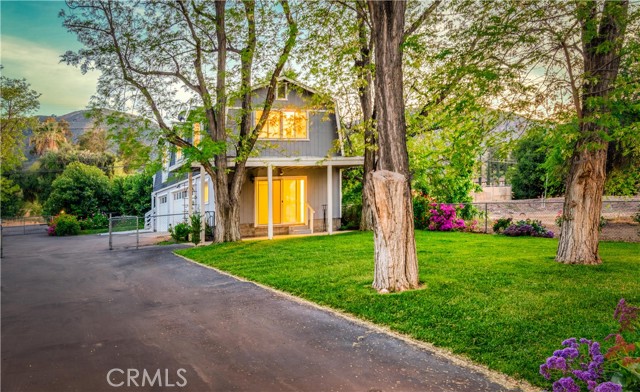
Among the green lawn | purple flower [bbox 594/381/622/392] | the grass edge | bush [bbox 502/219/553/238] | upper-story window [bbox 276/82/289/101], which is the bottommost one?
the grass edge

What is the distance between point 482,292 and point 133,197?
36.0 m

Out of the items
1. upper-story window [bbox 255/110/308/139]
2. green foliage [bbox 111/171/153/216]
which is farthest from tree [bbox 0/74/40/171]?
upper-story window [bbox 255/110/308/139]

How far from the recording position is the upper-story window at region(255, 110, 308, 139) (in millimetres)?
18719

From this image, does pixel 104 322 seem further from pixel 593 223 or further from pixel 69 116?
pixel 69 116

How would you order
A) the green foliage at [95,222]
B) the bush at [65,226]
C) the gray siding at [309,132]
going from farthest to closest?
the green foliage at [95,222] < the bush at [65,226] < the gray siding at [309,132]

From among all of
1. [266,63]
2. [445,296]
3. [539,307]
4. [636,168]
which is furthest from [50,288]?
[636,168]

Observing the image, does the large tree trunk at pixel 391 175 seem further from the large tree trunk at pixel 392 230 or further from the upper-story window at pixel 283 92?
the upper-story window at pixel 283 92

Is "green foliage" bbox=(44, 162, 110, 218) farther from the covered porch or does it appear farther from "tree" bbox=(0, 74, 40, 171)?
→ the covered porch

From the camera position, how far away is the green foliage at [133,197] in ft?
124

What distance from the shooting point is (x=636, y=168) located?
43.5ft

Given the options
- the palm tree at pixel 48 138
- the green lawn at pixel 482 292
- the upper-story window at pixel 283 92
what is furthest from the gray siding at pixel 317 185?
the palm tree at pixel 48 138

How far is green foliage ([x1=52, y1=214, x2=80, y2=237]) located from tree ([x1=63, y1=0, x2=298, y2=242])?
1724 cm

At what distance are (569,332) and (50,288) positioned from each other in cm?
955

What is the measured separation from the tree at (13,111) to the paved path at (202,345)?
26708 millimetres
